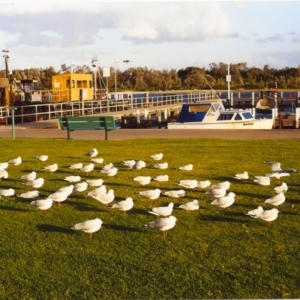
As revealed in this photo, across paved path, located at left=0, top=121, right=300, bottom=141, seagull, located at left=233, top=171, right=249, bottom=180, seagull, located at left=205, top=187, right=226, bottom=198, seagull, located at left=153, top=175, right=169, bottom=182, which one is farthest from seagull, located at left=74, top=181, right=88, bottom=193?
paved path, located at left=0, top=121, right=300, bottom=141

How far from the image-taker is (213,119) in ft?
103

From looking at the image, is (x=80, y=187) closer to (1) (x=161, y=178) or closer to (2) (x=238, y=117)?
(1) (x=161, y=178)

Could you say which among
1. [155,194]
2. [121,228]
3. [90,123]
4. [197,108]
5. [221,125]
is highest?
[90,123]

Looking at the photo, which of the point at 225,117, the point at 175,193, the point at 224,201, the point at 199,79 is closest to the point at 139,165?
the point at 175,193

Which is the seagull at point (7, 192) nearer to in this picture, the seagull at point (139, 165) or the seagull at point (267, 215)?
the seagull at point (139, 165)

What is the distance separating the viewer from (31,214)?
8.54 m

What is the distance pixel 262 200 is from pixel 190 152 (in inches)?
231

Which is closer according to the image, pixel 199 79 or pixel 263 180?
pixel 263 180

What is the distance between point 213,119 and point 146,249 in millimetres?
24967

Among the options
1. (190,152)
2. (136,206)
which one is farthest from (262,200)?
(190,152)

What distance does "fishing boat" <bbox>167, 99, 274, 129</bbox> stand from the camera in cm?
3103

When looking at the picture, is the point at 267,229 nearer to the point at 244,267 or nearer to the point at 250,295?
the point at 244,267

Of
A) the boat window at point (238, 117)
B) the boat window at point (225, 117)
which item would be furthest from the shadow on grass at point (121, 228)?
the boat window at point (238, 117)

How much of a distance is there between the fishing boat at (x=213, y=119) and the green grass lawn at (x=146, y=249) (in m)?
20.1
